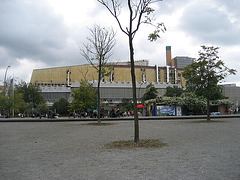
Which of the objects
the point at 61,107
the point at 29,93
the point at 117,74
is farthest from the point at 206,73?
the point at 117,74

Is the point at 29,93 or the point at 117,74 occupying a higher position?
the point at 117,74

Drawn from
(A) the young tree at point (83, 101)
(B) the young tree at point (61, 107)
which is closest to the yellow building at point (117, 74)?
(B) the young tree at point (61, 107)

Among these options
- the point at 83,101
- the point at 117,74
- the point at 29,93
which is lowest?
the point at 83,101

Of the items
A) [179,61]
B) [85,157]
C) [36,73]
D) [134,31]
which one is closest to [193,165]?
[85,157]

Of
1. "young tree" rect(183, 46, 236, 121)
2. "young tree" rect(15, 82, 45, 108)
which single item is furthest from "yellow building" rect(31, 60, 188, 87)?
"young tree" rect(183, 46, 236, 121)

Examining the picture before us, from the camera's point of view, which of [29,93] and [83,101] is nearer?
[83,101]

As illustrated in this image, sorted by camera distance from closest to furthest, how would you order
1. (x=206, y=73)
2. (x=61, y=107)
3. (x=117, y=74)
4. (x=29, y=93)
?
1. (x=206, y=73)
2. (x=61, y=107)
3. (x=29, y=93)
4. (x=117, y=74)

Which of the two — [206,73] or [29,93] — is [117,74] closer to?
[29,93]

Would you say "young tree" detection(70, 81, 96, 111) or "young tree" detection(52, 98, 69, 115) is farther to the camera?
"young tree" detection(52, 98, 69, 115)

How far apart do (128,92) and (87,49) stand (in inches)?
3009

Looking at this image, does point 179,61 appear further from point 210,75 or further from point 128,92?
point 210,75

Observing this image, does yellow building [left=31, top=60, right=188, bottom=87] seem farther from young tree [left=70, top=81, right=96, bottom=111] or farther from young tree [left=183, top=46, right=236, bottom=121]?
young tree [left=183, top=46, right=236, bottom=121]

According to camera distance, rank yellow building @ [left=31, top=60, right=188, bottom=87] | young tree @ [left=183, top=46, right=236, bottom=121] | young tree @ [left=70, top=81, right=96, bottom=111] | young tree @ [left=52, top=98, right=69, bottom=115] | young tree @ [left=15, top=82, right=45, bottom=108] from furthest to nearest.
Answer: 1. yellow building @ [left=31, top=60, right=188, bottom=87]
2. young tree @ [left=15, top=82, right=45, bottom=108]
3. young tree @ [left=52, top=98, right=69, bottom=115]
4. young tree @ [left=70, top=81, right=96, bottom=111]
5. young tree @ [left=183, top=46, right=236, bottom=121]

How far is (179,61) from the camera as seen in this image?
636 ft
